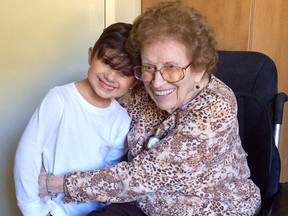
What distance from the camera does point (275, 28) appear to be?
216 centimetres

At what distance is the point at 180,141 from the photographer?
1.19 m

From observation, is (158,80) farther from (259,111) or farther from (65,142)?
(259,111)

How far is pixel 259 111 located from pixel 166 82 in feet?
1.55

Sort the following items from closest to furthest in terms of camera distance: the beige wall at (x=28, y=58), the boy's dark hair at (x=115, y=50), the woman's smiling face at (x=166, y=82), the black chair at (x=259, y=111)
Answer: the woman's smiling face at (x=166, y=82) < the boy's dark hair at (x=115, y=50) < the black chair at (x=259, y=111) < the beige wall at (x=28, y=58)

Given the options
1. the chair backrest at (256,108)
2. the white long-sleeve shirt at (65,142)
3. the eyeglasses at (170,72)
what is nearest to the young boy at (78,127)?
the white long-sleeve shirt at (65,142)

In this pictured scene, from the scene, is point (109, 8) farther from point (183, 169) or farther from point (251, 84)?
point (183, 169)

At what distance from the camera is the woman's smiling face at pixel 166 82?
3.88 ft

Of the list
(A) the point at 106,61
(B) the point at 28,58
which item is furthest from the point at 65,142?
(B) the point at 28,58

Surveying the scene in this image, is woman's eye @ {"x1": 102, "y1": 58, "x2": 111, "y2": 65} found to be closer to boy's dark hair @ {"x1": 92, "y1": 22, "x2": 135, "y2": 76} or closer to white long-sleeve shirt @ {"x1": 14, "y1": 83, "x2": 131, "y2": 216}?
boy's dark hair @ {"x1": 92, "y1": 22, "x2": 135, "y2": 76}

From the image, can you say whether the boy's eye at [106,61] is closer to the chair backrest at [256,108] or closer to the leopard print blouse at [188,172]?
the leopard print blouse at [188,172]

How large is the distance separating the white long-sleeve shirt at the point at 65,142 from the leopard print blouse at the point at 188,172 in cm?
10

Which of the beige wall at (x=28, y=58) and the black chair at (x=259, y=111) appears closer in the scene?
the black chair at (x=259, y=111)

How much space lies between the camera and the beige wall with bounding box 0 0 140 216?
1.69 meters

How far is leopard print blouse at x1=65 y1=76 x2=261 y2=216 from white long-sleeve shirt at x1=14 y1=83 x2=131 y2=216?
4.0 inches
